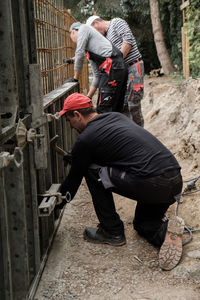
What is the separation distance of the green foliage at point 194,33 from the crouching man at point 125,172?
6.51m

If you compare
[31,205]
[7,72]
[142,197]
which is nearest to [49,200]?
[31,205]

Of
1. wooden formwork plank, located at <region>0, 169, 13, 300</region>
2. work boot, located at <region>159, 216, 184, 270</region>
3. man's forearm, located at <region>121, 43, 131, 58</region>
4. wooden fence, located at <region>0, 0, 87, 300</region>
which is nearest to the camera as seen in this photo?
wooden formwork plank, located at <region>0, 169, 13, 300</region>

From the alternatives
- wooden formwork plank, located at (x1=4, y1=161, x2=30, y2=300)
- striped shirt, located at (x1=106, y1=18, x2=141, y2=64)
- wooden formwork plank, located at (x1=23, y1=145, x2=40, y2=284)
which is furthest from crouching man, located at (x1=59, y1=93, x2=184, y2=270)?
striped shirt, located at (x1=106, y1=18, x2=141, y2=64)

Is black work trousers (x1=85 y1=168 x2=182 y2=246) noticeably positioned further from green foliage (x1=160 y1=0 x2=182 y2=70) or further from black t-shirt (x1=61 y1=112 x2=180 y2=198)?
green foliage (x1=160 y1=0 x2=182 y2=70)

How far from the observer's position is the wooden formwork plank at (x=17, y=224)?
101 inches

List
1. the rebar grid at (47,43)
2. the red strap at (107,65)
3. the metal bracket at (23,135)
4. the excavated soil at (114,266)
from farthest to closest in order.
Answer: the red strap at (107,65) < the rebar grid at (47,43) < the excavated soil at (114,266) < the metal bracket at (23,135)

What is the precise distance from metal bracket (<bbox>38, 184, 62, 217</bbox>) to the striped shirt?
2825 millimetres

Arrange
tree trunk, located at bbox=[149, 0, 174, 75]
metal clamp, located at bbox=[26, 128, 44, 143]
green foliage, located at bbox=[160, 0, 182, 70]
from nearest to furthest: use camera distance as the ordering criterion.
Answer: metal clamp, located at bbox=[26, 128, 44, 143]
tree trunk, located at bbox=[149, 0, 174, 75]
green foliage, located at bbox=[160, 0, 182, 70]

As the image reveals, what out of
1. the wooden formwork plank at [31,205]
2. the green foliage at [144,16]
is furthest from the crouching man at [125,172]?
the green foliage at [144,16]

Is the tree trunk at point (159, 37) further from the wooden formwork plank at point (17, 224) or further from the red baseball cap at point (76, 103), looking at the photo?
the wooden formwork plank at point (17, 224)

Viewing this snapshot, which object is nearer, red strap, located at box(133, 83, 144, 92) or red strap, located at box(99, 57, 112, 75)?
red strap, located at box(99, 57, 112, 75)

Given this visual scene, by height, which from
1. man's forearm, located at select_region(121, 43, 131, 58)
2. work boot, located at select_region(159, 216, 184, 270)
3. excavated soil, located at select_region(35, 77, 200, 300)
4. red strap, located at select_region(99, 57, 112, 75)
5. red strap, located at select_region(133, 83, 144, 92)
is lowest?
excavated soil, located at select_region(35, 77, 200, 300)

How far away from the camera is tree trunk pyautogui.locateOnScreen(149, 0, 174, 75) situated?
13945mm

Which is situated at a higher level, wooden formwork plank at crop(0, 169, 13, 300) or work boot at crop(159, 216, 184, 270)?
wooden formwork plank at crop(0, 169, 13, 300)
